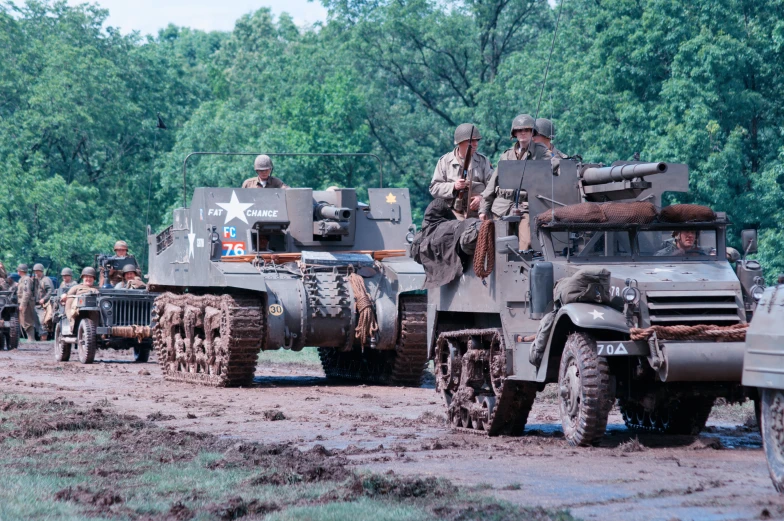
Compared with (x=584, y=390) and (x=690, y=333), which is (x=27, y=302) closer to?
(x=584, y=390)

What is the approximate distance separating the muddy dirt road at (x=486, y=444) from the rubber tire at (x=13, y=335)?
913 cm

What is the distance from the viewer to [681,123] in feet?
96.7

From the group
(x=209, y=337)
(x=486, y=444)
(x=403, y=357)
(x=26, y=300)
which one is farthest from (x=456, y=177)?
(x=26, y=300)

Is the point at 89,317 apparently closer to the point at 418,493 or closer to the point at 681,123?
the point at 681,123

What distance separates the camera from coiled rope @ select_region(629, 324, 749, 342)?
9866 millimetres

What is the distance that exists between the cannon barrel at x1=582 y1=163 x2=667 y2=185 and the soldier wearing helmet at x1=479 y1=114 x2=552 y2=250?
2.03 feet

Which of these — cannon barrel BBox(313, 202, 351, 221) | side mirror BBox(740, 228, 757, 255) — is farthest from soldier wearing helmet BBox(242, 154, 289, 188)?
side mirror BBox(740, 228, 757, 255)

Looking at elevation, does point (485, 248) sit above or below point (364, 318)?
above

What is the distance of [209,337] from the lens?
18.8 metres

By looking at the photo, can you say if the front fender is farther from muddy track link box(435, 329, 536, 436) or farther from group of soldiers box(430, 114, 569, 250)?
group of soldiers box(430, 114, 569, 250)

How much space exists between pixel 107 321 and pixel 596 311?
49.8ft

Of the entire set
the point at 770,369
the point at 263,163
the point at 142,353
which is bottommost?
the point at 142,353

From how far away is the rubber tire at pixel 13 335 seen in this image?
28.9 m

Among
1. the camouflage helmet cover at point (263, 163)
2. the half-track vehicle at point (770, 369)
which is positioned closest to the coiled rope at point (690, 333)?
the half-track vehicle at point (770, 369)
